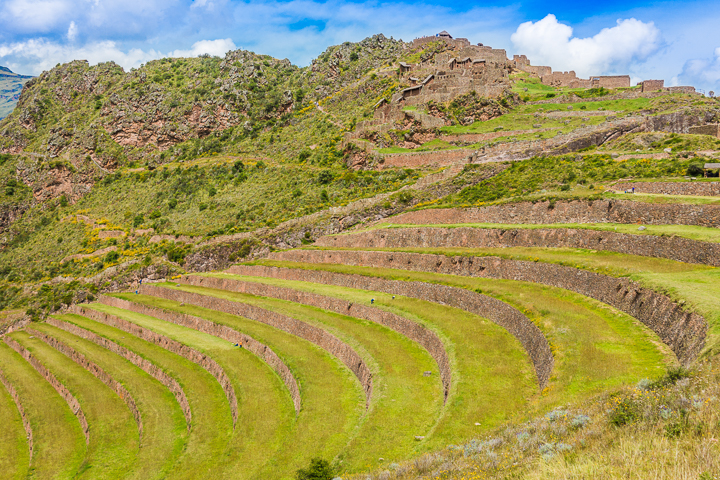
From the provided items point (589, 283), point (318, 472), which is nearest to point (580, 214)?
point (589, 283)

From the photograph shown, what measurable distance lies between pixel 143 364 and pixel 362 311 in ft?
46.3

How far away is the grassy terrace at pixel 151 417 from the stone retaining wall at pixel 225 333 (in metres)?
4.56

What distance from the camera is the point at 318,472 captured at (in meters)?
12.1

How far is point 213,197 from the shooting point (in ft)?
222

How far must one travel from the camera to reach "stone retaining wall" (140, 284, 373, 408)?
63.8 ft

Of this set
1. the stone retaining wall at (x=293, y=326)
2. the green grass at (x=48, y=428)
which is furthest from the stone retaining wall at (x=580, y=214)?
the green grass at (x=48, y=428)

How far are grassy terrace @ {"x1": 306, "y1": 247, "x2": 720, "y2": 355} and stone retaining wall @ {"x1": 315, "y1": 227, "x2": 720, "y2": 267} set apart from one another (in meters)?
0.46

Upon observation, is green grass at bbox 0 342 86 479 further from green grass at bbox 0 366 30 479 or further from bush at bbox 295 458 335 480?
bush at bbox 295 458 335 480

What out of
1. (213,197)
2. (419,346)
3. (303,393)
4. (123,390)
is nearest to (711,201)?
(419,346)

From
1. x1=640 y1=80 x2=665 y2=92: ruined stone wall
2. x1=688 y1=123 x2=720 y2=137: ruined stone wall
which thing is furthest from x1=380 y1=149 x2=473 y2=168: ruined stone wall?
x1=640 y1=80 x2=665 y2=92: ruined stone wall

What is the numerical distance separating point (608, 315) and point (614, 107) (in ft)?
154

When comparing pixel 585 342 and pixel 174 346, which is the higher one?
pixel 585 342

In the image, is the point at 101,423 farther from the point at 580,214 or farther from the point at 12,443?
the point at 580,214

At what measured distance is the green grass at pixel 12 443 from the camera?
71.7 feet
